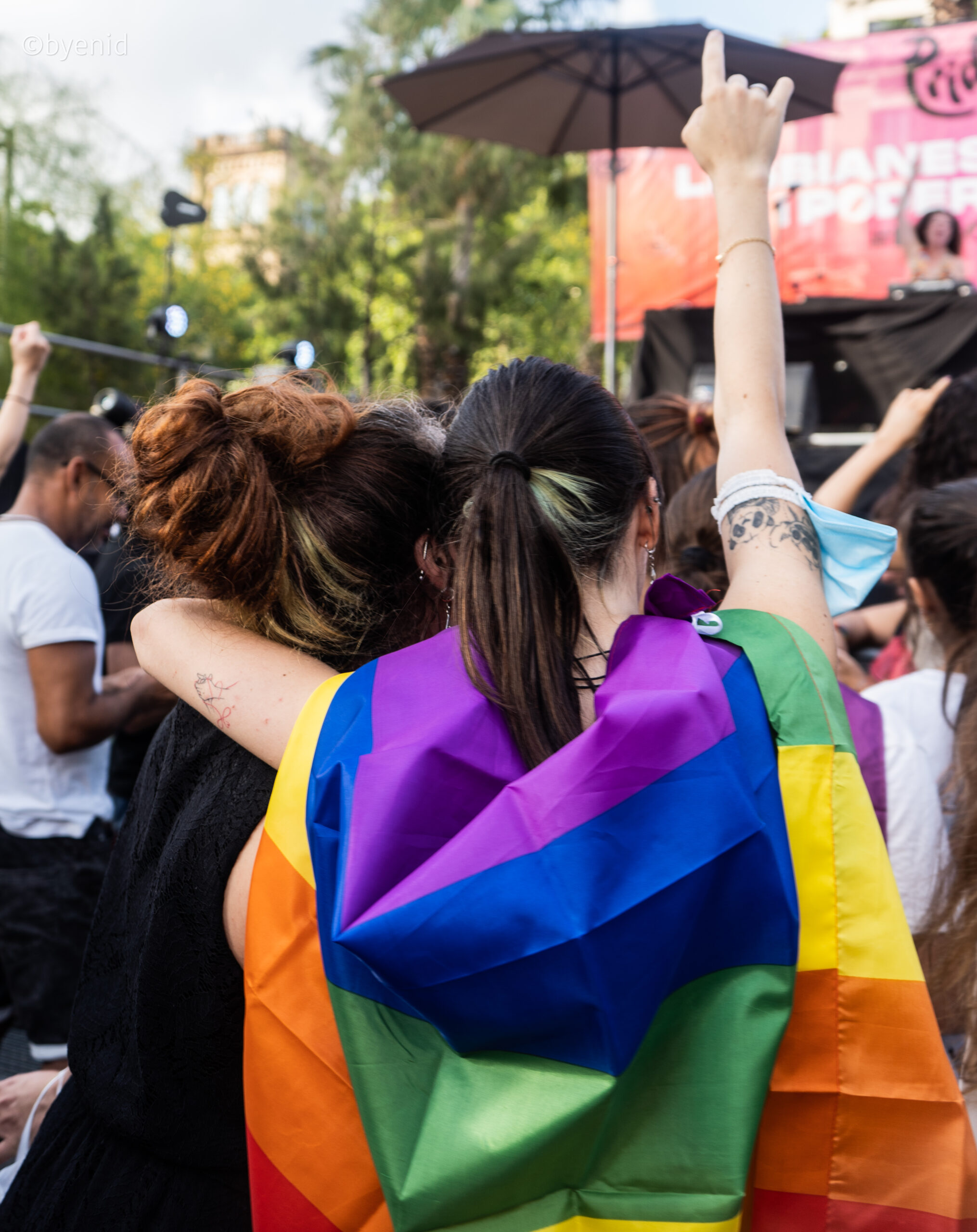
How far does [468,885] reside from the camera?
74 cm

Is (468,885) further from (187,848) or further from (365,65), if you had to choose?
(365,65)

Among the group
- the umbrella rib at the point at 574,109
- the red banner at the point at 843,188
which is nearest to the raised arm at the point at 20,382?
the umbrella rib at the point at 574,109

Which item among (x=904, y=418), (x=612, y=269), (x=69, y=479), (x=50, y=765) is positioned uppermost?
(x=612, y=269)

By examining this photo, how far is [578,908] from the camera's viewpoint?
2.37ft

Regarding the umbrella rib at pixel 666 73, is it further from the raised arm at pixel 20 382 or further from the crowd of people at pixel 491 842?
the crowd of people at pixel 491 842

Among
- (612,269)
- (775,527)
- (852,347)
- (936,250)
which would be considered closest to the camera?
(775,527)

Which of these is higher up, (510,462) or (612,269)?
(612,269)

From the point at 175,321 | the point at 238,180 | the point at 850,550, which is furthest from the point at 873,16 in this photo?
the point at 850,550

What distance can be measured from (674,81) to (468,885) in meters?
5.17

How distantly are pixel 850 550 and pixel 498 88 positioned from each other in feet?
15.8

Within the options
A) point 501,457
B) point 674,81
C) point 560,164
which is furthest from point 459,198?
point 501,457

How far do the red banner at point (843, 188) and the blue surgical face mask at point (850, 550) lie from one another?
654 centimetres

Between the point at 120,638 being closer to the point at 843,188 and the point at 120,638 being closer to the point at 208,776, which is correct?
the point at 208,776

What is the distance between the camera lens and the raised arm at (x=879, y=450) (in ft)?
6.91
